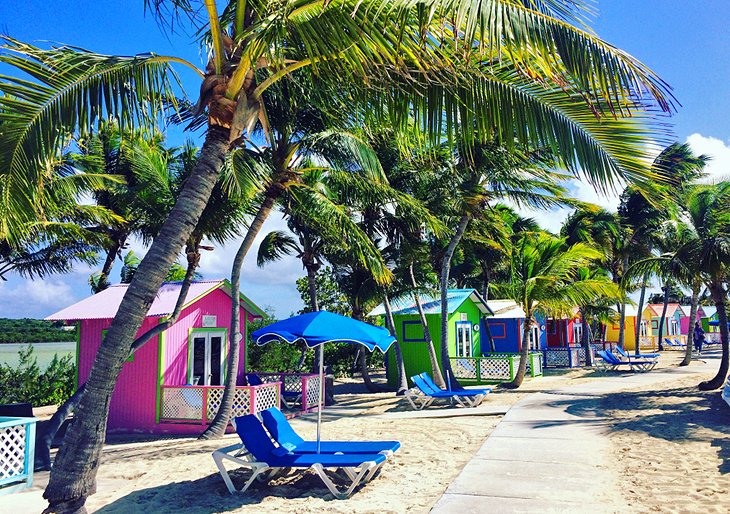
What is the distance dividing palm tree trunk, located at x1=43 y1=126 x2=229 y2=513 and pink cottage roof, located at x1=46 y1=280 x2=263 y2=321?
8.29 metres

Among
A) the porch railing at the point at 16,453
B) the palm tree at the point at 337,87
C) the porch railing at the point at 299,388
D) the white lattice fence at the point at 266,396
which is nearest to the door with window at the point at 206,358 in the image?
the white lattice fence at the point at 266,396

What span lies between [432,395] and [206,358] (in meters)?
6.03

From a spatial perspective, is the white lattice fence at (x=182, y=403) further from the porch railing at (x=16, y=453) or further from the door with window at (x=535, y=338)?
the door with window at (x=535, y=338)

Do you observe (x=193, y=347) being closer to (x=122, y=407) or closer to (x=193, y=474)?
(x=122, y=407)

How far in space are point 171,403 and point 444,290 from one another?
8.85m

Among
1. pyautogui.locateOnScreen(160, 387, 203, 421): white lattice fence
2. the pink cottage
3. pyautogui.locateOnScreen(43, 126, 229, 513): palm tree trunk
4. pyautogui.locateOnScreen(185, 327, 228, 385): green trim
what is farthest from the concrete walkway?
pyautogui.locateOnScreen(185, 327, 228, 385): green trim

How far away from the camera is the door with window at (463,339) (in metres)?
22.7

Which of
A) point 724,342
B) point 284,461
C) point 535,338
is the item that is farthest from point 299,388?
point 535,338

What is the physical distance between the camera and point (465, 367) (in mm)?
20953

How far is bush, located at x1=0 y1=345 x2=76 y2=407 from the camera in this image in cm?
1656

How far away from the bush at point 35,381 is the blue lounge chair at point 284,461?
1127 cm

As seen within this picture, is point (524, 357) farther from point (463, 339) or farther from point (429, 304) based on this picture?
point (429, 304)

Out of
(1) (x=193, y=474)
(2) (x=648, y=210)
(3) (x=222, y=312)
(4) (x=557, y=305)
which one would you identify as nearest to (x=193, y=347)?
(3) (x=222, y=312)

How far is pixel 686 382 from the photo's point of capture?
18172mm
